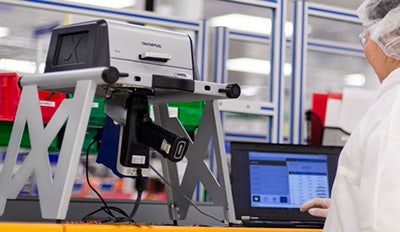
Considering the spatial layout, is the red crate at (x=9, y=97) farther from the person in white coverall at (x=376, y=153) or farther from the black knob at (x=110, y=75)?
the person in white coverall at (x=376, y=153)

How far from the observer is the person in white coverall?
1433 millimetres

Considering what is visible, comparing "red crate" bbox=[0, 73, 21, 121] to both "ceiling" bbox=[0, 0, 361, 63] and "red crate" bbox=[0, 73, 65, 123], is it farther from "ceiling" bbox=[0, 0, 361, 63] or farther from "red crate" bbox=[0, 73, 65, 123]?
"ceiling" bbox=[0, 0, 361, 63]

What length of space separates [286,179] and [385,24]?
0.76 meters

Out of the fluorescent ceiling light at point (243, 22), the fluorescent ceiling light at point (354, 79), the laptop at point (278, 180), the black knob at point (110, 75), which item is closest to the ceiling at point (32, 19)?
the fluorescent ceiling light at point (243, 22)

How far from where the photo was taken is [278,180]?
2268 millimetres

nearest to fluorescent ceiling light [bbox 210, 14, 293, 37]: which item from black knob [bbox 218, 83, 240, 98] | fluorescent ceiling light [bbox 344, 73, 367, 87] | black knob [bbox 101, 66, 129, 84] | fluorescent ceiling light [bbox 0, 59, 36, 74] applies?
fluorescent ceiling light [bbox 344, 73, 367, 87]

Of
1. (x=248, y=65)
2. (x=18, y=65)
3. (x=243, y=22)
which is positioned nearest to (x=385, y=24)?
(x=18, y=65)

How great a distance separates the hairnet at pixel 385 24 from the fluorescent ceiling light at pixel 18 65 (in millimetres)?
1278

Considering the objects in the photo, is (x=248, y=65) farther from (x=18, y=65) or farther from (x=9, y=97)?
(x=9, y=97)

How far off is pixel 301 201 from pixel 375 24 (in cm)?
76

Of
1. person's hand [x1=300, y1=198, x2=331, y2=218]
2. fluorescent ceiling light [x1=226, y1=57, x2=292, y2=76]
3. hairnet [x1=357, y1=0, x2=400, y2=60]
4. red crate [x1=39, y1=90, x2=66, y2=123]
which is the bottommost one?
fluorescent ceiling light [x1=226, y1=57, x2=292, y2=76]

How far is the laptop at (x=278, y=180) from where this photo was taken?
217cm

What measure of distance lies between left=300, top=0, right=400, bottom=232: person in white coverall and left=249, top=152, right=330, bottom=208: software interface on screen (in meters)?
0.63

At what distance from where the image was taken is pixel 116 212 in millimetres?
2150
